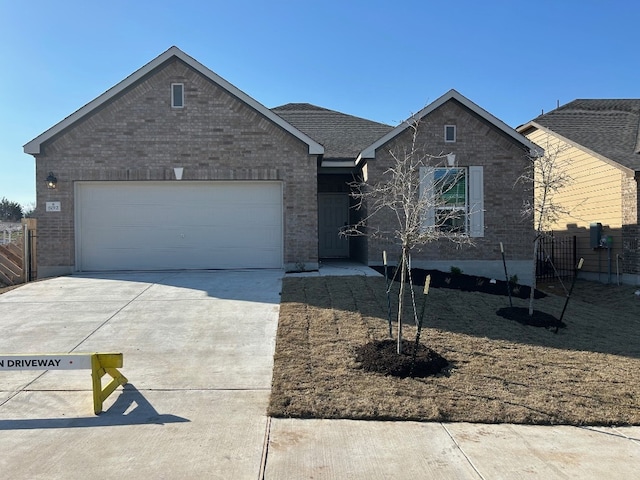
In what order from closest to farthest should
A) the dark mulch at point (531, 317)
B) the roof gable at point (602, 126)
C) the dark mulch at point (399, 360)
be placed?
the dark mulch at point (399, 360), the dark mulch at point (531, 317), the roof gable at point (602, 126)

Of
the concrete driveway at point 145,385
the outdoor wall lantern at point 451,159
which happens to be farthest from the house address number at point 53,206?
the outdoor wall lantern at point 451,159

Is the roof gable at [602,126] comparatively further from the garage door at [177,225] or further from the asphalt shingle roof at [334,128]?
the garage door at [177,225]

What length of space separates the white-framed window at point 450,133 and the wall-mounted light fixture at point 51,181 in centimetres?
1026

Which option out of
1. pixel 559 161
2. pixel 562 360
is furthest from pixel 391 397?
pixel 559 161

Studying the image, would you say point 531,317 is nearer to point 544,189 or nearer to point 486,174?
point 544,189

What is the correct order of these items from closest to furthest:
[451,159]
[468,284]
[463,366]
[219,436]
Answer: [219,436], [463,366], [468,284], [451,159]

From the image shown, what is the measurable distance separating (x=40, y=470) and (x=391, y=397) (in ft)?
10.5

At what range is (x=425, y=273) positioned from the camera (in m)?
12.3

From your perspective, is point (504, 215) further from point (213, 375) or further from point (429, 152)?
point (213, 375)

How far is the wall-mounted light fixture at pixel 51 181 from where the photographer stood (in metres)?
12.3

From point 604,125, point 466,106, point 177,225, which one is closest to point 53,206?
point 177,225

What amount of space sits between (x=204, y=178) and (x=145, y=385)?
7.92 m

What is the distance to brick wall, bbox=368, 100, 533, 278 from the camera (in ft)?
43.2

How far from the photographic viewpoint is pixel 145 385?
549cm
